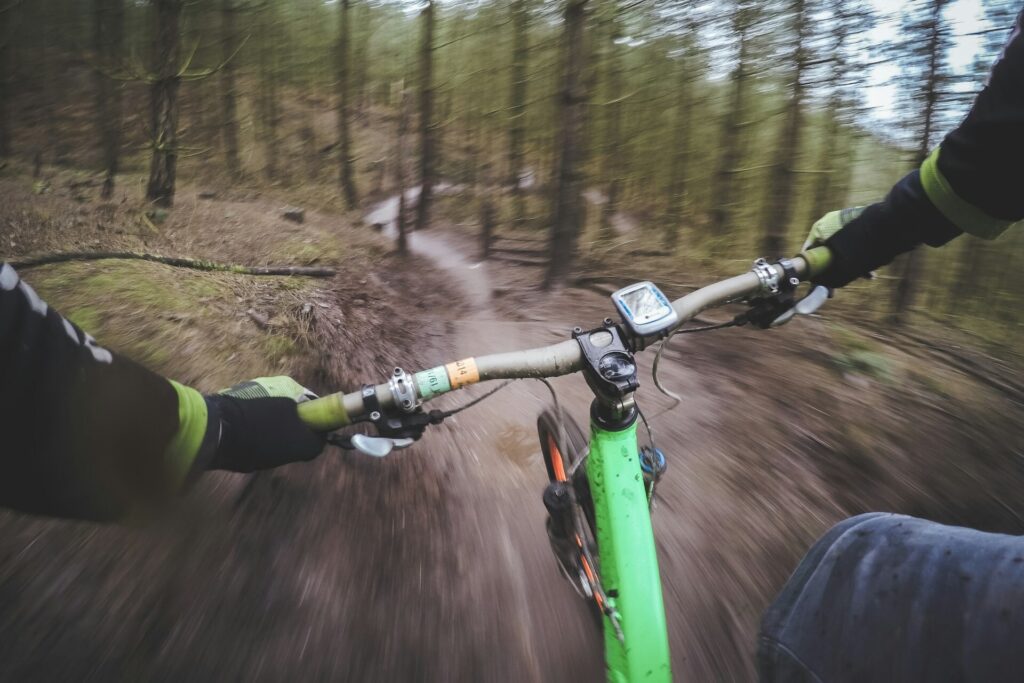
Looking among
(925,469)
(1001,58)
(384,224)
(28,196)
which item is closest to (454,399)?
(925,469)

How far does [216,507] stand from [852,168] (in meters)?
13.2

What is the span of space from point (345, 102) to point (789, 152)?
1165 centimetres

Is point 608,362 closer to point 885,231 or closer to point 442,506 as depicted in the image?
point 885,231

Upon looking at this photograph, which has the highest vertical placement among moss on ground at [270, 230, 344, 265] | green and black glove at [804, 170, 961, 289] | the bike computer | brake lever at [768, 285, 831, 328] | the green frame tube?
green and black glove at [804, 170, 961, 289]

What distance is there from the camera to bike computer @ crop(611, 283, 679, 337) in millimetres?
1505

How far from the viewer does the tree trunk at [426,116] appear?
10.3 m

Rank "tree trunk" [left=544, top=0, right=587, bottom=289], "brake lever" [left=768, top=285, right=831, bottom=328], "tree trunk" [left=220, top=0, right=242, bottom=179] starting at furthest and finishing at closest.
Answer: "tree trunk" [left=220, top=0, right=242, bottom=179] < "tree trunk" [left=544, top=0, right=587, bottom=289] < "brake lever" [left=768, top=285, right=831, bottom=328]

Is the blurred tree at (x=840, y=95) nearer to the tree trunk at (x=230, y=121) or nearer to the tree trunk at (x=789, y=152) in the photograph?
the tree trunk at (x=789, y=152)

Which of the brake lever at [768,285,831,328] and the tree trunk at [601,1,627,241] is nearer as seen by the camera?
the brake lever at [768,285,831,328]

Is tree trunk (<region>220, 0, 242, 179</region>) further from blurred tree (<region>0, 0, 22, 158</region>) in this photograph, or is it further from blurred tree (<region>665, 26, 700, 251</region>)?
blurred tree (<region>665, 26, 700, 251</region>)

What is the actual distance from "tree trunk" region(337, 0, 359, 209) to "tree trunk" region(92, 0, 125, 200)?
4.96m

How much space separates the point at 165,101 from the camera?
866 cm

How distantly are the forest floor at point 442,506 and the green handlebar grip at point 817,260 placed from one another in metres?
0.78

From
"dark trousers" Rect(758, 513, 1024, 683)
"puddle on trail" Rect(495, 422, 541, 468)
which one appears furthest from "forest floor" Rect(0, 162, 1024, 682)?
"dark trousers" Rect(758, 513, 1024, 683)
